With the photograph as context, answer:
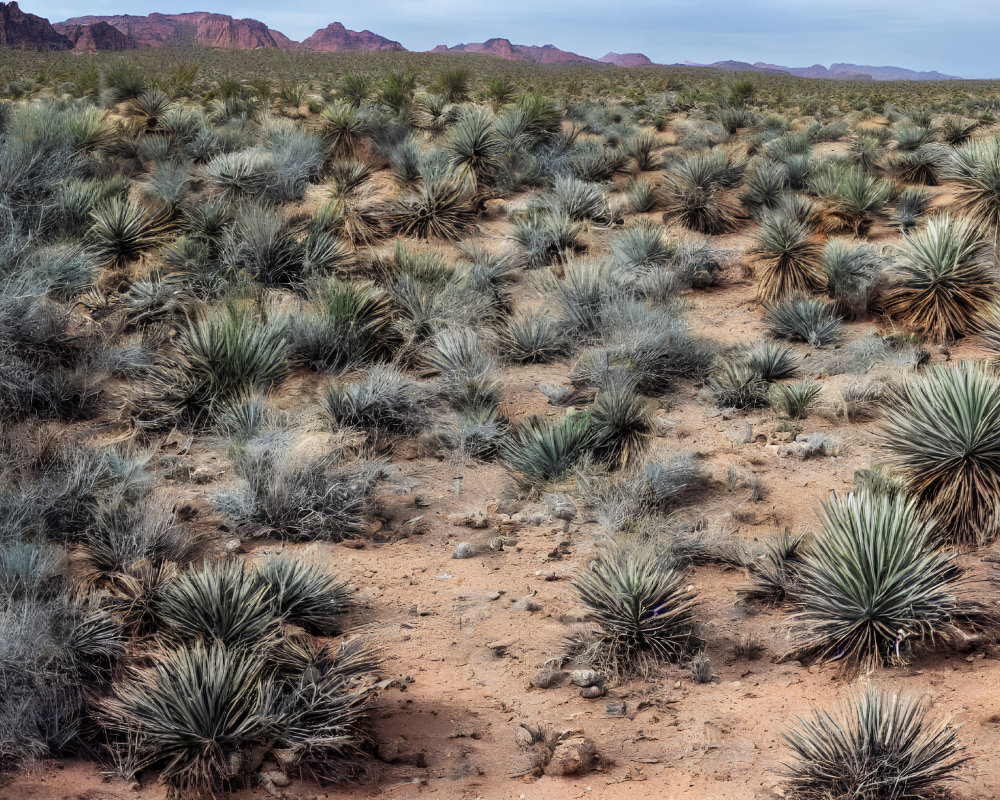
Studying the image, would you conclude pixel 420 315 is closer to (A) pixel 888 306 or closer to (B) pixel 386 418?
(B) pixel 386 418

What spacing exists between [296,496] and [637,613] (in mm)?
2617

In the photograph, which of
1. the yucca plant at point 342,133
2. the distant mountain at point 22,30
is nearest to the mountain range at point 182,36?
the distant mountain at point 22,30

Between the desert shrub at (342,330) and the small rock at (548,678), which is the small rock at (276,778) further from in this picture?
the desert shrub at (342,330)

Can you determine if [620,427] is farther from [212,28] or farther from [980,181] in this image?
[212,28]

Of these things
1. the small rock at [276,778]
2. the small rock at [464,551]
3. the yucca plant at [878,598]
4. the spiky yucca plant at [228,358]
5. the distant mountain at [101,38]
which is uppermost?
the distant mountain at [101,38]

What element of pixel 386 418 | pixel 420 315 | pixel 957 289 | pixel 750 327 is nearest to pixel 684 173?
pixel 750 327

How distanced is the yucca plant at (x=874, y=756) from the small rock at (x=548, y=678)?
1.24m

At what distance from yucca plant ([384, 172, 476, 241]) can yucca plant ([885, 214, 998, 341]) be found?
6.13 m

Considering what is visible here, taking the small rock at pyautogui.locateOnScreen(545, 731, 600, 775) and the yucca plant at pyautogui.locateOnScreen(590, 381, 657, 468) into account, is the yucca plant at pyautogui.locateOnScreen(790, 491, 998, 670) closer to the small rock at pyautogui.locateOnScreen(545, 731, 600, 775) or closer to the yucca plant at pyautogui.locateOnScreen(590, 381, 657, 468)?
the small rock at pyautogui.locateOnScreen(545, 731, 600, 775)

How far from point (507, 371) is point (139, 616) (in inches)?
195

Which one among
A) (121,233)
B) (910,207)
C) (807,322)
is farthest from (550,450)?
(910,207)

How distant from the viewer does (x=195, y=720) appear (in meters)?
3.32

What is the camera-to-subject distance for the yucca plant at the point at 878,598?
13.4 ft

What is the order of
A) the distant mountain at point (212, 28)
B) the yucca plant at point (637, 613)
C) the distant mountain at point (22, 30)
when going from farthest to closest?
the distant mountain at point (212, 28), the distant mountain at point (22, 30), the yucca plant at point (637, 613)
